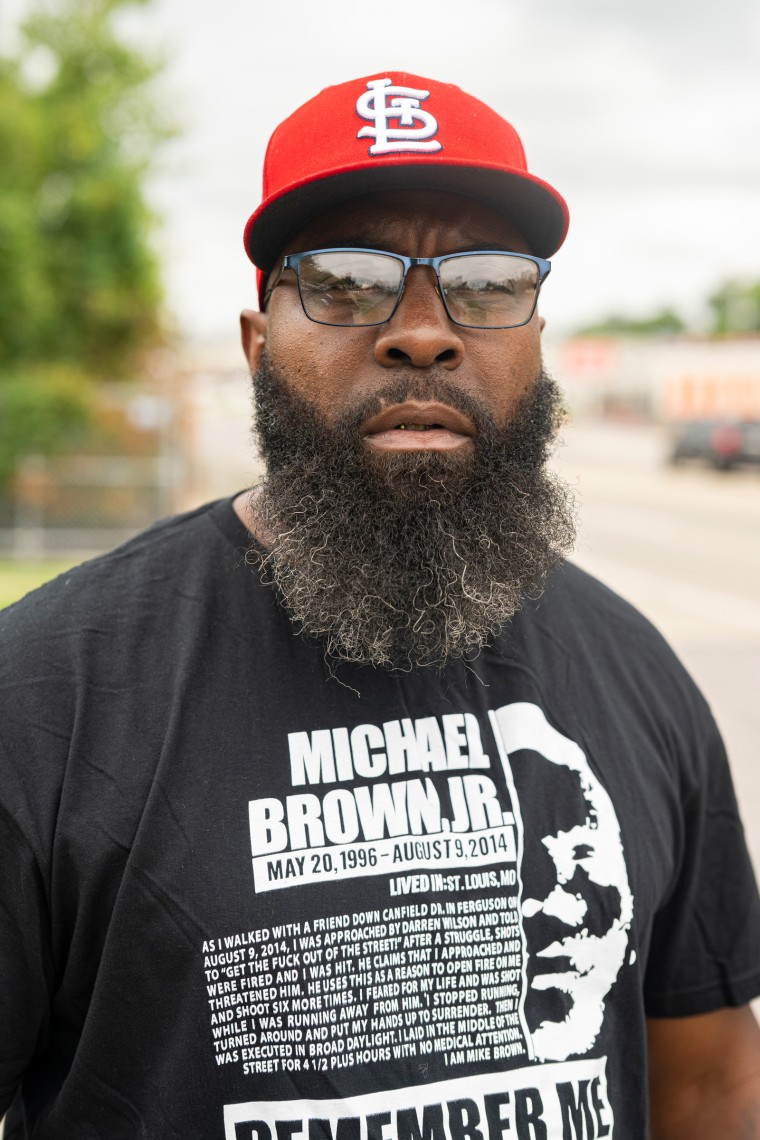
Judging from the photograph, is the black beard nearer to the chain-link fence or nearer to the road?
the road

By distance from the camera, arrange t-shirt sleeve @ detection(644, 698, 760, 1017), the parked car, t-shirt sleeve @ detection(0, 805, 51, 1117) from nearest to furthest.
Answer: t-shirt sleeve @ detection(0, 805, 51, 1117), t-shirt sleeve @ detection(644, 698, 760, 1017), the parked car

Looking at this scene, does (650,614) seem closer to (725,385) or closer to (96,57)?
(96,57)

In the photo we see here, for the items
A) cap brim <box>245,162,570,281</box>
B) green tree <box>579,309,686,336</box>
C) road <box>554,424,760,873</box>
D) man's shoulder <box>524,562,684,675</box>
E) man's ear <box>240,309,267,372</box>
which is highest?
green tree <box>579,309,686,336</box>

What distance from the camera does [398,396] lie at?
1635mm

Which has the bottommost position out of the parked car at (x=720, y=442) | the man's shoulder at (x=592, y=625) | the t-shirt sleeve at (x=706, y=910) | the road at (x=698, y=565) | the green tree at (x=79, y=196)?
the t-shirt sleeve at (x=706, y=910)

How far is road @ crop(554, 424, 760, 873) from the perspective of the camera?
7.46 meters

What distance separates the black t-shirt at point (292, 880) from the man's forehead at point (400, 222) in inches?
20.1

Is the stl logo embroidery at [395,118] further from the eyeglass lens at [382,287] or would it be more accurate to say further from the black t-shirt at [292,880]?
the black t-shirt at [292,880]

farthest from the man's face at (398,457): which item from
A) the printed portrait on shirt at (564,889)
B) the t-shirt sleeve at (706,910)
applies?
the t-shirt sleeve at (706,910)

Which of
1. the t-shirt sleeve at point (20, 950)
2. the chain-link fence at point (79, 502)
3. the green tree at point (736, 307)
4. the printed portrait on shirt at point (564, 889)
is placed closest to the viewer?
the t-shirt sleeve at point (20, 950)

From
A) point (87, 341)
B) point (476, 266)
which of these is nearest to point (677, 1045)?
point (476, 266)

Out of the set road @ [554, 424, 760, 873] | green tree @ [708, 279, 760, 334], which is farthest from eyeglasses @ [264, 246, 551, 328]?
green tree @ [708, 279, 760, 334]

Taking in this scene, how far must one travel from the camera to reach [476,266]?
1702 mm

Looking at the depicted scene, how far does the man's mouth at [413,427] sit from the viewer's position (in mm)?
1646
